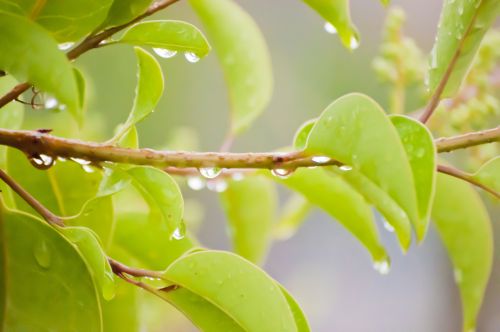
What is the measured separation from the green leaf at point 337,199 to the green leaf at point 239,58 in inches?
5.2

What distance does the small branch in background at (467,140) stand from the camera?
55cm

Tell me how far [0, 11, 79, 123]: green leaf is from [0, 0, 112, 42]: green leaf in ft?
0.20

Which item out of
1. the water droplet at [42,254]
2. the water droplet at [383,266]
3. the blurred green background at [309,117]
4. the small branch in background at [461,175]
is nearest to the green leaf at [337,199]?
the water droplet at [383,266]

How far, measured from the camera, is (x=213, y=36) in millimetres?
982

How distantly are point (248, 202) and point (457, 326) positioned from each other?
8.55 feet

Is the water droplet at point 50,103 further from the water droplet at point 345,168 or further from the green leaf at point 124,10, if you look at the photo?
the water droplet at point 345,168

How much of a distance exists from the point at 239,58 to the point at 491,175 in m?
0.45

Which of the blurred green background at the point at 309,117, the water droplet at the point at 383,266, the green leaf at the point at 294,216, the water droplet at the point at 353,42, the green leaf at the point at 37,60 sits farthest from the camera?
the blurred green background at the point at 309,117

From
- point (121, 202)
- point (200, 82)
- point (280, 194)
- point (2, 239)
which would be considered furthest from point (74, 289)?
point (280, 194)

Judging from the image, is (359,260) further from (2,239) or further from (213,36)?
(2,239)

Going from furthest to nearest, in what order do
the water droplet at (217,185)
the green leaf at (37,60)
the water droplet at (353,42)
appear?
the water droplet at (217,185) → the water droplet at (353,42) → the green leaf at (37,60)

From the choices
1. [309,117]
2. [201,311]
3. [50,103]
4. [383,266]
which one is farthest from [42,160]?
[309,117]

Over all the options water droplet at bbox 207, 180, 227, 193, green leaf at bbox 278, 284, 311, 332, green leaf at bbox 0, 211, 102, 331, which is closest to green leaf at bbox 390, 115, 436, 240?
green leaf at bbox 278, 284, 311, 332

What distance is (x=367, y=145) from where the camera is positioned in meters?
0.50
